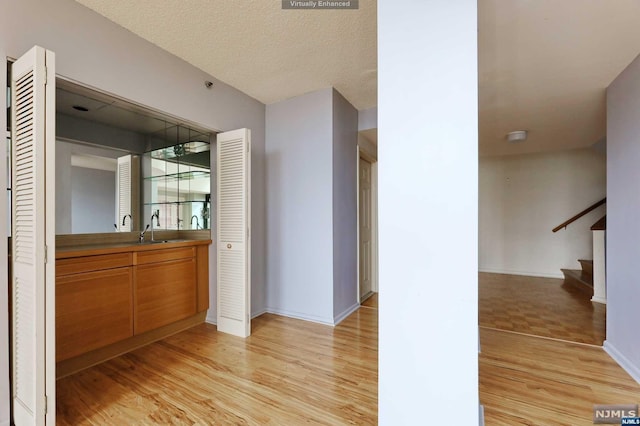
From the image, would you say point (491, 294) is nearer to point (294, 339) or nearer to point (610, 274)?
point (610, 274)

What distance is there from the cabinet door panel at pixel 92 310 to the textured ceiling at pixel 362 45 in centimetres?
191

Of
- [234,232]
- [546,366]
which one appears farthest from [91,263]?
[546,366]

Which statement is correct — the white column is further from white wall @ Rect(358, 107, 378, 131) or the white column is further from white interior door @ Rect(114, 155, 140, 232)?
white interior door @ Rect(114, 155, 140, 232)

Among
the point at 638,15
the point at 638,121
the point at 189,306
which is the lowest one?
the point at 189,306

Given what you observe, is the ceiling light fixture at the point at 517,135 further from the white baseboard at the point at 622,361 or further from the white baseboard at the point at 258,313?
the white baseboard at the point at 258,313

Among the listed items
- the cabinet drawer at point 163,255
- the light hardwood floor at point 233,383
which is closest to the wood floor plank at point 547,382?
the light hardwood floor at point 233,383

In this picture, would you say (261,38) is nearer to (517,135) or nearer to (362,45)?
(362,45)

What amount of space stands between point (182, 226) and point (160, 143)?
1.03 meters

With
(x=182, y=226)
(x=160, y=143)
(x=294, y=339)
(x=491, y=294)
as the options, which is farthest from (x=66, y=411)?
(x=491, y=294)

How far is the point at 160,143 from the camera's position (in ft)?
10.4

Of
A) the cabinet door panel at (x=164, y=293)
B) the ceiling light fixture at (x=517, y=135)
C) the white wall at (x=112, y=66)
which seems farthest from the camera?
the ceiling light fixture at (x=517, y=135)

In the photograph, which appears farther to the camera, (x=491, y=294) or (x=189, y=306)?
(x=491, y=294)

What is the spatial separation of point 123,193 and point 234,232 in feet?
4.52

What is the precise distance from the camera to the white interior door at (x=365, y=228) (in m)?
3.85
